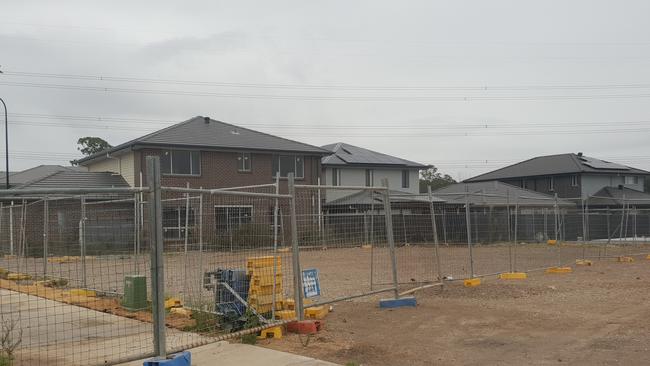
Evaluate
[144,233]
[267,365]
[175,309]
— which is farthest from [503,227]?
[267,365]

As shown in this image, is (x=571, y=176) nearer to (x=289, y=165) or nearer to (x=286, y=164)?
(x=289, y=165)

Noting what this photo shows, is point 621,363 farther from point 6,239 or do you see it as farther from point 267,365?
point 6,239

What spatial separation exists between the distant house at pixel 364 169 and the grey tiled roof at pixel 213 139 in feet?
16.1

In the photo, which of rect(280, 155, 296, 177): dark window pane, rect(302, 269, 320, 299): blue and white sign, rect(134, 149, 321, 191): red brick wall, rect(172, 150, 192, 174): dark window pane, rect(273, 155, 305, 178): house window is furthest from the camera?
rect(280, 155, 296, 177): dark window pane

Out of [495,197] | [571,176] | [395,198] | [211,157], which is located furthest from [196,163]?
[571,176]

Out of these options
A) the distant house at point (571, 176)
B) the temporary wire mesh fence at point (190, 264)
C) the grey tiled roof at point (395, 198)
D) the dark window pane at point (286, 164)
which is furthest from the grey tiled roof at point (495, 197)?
the dark window pane at point (286, 164)

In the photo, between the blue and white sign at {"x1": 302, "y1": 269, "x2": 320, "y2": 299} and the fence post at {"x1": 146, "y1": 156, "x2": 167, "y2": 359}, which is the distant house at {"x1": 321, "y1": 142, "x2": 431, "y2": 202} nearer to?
the blue and white sign at {"x1": 302, "y1": 269, "x2": 320, "y2": 299}

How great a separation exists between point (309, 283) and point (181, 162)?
2645cm

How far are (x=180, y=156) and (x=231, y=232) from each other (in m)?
26.6

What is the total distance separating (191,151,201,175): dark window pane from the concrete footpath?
28.0 meters

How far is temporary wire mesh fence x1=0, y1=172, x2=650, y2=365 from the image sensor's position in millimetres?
7992

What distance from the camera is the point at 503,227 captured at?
78.3 feet

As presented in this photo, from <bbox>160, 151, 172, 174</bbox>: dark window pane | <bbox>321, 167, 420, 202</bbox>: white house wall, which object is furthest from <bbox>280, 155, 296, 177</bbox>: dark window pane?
<bbox>160, 151, 172, 174</bbox>: dark window pane

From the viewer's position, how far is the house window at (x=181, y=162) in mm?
33656
